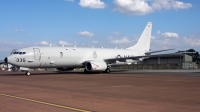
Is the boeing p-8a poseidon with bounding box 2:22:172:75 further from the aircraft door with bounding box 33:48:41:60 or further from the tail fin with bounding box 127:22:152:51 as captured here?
the tail fin with bounding box 127:22:152:51

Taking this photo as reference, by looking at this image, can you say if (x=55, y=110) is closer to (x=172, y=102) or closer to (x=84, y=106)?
(x=84, y=106)

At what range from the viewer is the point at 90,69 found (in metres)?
35.2

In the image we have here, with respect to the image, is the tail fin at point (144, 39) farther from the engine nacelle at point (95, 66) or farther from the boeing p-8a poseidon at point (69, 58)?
the engine nacelle at point (95, 66)

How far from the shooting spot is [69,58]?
1374 inches

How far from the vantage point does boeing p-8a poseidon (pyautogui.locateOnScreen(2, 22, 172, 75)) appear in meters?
31.0

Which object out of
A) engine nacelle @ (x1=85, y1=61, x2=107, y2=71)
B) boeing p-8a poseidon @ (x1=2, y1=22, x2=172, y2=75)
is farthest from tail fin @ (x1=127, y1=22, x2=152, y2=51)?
engine nacelle @ (x1=85, y1=61, x2=107, y2=71)

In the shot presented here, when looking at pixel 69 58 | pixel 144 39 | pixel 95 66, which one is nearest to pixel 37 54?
pixel 69 58

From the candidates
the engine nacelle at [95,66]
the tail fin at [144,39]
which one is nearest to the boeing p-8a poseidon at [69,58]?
the engine nacelle at [95,66]

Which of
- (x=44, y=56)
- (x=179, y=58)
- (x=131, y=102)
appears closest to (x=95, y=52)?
(x=44, y=56)

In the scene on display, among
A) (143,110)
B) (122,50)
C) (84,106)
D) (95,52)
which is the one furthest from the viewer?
(122,50)

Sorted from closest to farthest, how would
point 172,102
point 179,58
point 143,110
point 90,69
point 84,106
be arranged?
point 143,110 < point 84,106 < point 172,102 < point 90,69 < point 179,58

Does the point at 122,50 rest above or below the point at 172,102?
above

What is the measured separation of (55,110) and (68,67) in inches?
1151

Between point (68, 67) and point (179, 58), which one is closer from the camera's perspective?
point (68, 67)
